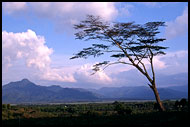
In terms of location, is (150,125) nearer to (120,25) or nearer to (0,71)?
(0,71)

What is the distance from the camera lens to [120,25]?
23.1m

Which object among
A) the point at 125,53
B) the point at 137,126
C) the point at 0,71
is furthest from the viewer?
the point at 125,53

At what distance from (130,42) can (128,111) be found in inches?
237

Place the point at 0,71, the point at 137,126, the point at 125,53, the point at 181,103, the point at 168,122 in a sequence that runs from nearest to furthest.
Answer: the point at 0,71 → the point at 137,126 → the point at 168,122 → the point at 125,53 → the point at 181,103

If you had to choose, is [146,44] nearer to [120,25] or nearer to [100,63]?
[120,25]

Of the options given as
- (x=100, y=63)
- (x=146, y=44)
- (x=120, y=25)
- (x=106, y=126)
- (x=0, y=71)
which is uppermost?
(x=120, y=25)

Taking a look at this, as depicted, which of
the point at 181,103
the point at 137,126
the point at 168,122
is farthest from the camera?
the point at 181,103

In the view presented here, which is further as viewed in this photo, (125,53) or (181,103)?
(181,103)

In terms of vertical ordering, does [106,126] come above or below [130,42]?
below

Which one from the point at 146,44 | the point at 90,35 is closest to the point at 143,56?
the point at 146,44

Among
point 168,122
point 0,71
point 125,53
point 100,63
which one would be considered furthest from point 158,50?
point 0,71

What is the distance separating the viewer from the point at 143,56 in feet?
76.7

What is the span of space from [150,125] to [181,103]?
14337 mm

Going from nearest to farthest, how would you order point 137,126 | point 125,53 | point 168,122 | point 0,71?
point 0,71
point 137,126
point 168,122
point 125,53
